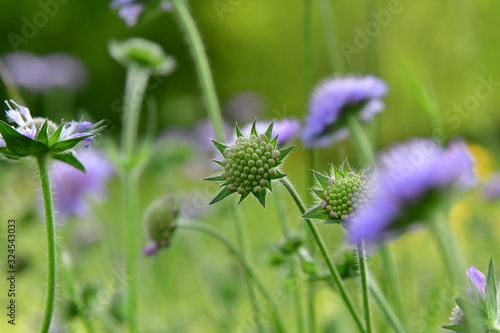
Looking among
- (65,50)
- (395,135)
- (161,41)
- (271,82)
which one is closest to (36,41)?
(65,50)

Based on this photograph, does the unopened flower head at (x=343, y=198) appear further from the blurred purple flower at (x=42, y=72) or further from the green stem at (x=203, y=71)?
the blurred purple flower at (x=42, y=72)

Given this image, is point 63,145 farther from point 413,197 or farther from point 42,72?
point 42,72

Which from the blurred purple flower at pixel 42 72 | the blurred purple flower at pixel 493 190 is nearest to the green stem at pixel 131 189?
the blurred purple flower at pixel 493 190

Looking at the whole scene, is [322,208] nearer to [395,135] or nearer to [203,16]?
[395,135]

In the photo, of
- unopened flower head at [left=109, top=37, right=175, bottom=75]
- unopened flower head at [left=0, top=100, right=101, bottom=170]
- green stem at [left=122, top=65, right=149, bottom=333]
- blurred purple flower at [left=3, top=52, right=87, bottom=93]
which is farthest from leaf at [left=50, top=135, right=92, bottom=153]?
blurred purple flower at [left=3, top=52, right=87, bottom=93]

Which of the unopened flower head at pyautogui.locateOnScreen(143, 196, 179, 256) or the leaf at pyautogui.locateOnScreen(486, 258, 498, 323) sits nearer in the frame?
the leaf at pyautogui.locateOnScreen(486, 258, 498, 323)

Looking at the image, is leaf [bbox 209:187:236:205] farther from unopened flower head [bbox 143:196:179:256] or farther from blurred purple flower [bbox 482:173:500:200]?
blurred purple flower [bbox 482:173:500:200]

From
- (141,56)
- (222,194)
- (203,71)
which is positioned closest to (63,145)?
(222,194)
